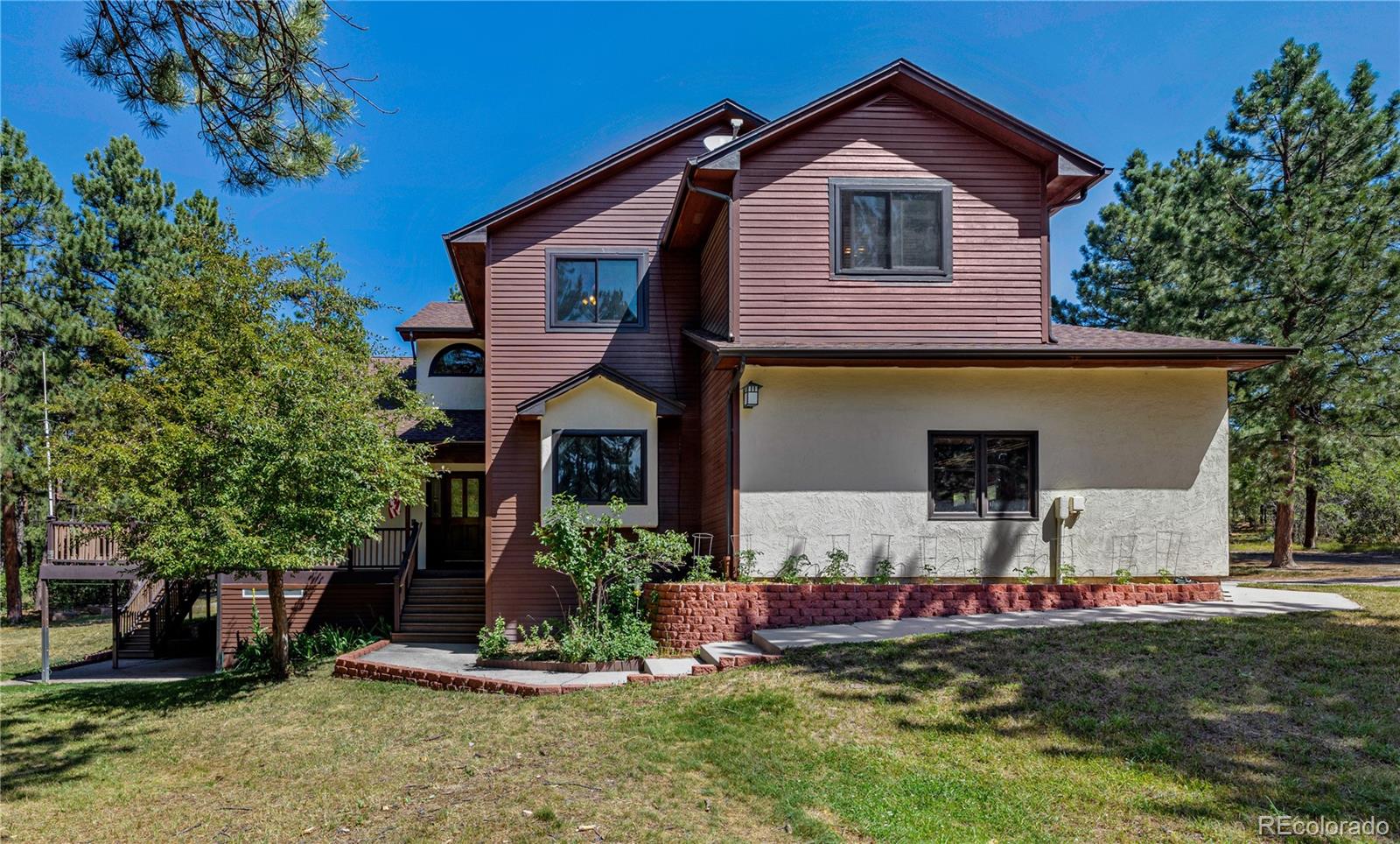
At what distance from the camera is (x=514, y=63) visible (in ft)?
50.1

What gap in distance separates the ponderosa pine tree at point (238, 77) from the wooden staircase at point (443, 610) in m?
8.76

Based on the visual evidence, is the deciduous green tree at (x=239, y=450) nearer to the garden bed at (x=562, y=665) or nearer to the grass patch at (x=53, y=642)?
the garden bed at (x=562, y=665)

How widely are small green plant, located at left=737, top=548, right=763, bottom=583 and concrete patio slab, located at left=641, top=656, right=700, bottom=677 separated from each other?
129 centimetres

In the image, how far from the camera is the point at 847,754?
6172 mm

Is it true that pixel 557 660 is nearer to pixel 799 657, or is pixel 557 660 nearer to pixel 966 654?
pixel 799 657

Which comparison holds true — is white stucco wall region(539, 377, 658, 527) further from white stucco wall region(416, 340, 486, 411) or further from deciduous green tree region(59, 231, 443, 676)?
white stucco wall region(416, 340, 486, 411)

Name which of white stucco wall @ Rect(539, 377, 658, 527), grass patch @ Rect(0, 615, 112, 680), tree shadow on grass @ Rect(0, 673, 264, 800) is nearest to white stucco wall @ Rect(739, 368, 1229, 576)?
white stucco wall @ Rect(539, 377, 658, 527)

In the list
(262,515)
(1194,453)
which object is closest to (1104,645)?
(1194,453)

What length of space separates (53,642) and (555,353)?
15.1m

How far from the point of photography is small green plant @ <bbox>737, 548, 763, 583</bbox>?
1059 centimetres

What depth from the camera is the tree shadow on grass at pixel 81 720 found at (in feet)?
27.6

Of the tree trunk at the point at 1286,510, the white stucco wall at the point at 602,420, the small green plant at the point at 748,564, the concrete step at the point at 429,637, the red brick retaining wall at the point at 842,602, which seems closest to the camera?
the red brick retaining wall at the point at 842,602

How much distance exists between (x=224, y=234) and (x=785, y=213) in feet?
31.8

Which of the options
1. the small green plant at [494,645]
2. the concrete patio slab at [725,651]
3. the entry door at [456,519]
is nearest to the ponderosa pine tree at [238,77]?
the concrete patio slab at [725,651]
